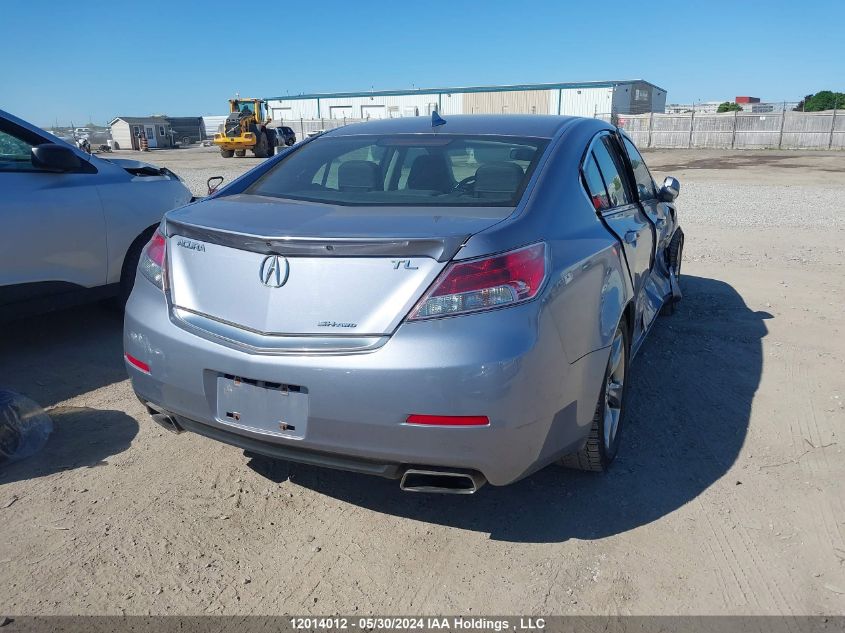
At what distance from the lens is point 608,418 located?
310cm

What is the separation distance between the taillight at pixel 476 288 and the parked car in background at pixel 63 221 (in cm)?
315

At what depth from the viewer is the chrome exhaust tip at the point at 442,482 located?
2.31 metres

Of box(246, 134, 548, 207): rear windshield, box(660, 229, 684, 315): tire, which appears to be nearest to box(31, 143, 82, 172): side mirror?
box(246, 134, 548, 207): rear windshield

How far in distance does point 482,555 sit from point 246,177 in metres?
2.07

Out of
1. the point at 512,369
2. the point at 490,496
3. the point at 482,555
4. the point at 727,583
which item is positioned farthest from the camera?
the point at 490,496

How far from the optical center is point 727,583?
2.40 meters

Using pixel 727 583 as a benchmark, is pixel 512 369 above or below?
above

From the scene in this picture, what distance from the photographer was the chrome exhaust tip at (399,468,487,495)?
7.57ft

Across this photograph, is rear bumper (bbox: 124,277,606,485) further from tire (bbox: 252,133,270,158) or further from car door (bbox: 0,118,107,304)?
tire (bbox: 252,133,270,158)

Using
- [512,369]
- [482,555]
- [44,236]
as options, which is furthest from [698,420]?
[44,236]

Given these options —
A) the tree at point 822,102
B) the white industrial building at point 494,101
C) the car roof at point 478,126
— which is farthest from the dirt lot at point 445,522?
the tree at point 822,102

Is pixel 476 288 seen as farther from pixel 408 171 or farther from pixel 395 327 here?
pixel 408 171

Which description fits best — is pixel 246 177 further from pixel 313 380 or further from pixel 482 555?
pixel 482 555

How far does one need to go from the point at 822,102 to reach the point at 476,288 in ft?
257
